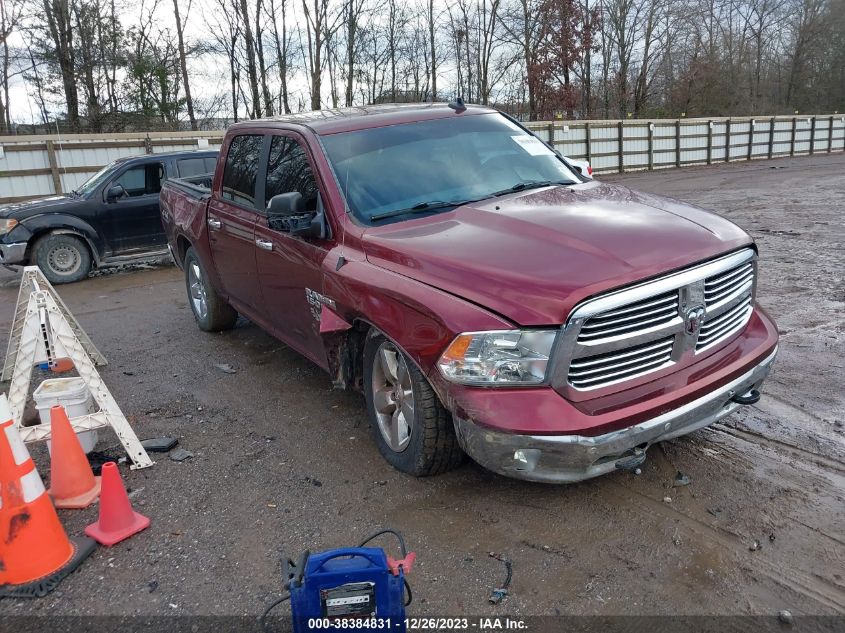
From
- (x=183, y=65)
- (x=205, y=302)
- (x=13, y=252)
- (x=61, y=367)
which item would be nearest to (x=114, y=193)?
(x=13, y=252)

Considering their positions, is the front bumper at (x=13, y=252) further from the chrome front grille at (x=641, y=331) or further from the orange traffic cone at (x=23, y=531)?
the chrome front grille at (x=641, y=331)

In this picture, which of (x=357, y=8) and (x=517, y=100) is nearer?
(x=357, y=8)

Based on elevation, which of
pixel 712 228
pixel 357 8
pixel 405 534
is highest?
pixel 357 8

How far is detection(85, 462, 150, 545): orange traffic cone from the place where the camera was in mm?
3312

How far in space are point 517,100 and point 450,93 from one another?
5.29 m

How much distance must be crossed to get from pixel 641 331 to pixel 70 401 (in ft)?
11.4

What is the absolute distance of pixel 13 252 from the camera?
10.2 m

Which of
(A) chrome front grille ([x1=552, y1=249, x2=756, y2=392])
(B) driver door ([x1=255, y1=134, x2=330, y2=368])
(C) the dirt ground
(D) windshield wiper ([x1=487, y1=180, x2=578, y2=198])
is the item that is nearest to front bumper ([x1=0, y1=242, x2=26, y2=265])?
(C) the dirt ground

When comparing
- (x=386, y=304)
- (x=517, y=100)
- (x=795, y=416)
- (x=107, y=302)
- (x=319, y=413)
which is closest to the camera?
(x=386, y=304)

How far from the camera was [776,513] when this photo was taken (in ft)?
10.3

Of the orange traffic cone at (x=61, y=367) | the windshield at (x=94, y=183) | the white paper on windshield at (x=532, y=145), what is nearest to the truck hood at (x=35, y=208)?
the windshield at (x=94, y=183)

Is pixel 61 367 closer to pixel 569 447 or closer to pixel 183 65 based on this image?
pixel 569 447

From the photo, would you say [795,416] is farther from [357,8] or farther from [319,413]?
[357,8]

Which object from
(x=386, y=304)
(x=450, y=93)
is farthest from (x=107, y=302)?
(x=450, y=93)
